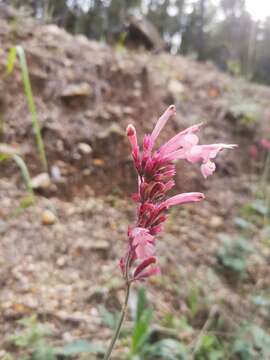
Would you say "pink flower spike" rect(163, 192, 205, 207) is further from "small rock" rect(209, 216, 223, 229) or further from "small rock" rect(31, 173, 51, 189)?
"small rock" rect(209, 216, 223, 229)

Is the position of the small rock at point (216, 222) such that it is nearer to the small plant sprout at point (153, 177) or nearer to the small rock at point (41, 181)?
the small rock at point (41, 181)

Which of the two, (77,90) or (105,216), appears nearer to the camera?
(105,216)

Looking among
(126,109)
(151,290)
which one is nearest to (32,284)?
(151,290)

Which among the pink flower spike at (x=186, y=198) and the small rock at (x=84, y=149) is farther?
the small rock at (x=84, y=149)

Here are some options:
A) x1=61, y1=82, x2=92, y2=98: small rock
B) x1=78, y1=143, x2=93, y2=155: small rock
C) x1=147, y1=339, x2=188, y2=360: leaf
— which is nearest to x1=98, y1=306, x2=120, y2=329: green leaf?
x1=147, y1=339, x2=188, y2=360: leaf

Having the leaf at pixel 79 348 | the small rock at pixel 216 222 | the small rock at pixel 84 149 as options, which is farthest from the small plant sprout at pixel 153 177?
the small rock at pixel 216 222

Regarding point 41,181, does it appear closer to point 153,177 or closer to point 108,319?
point 108,319

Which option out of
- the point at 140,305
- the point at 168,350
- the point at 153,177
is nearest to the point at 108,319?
the point at 140,305

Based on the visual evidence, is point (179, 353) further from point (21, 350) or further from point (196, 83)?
point (196, 83)
